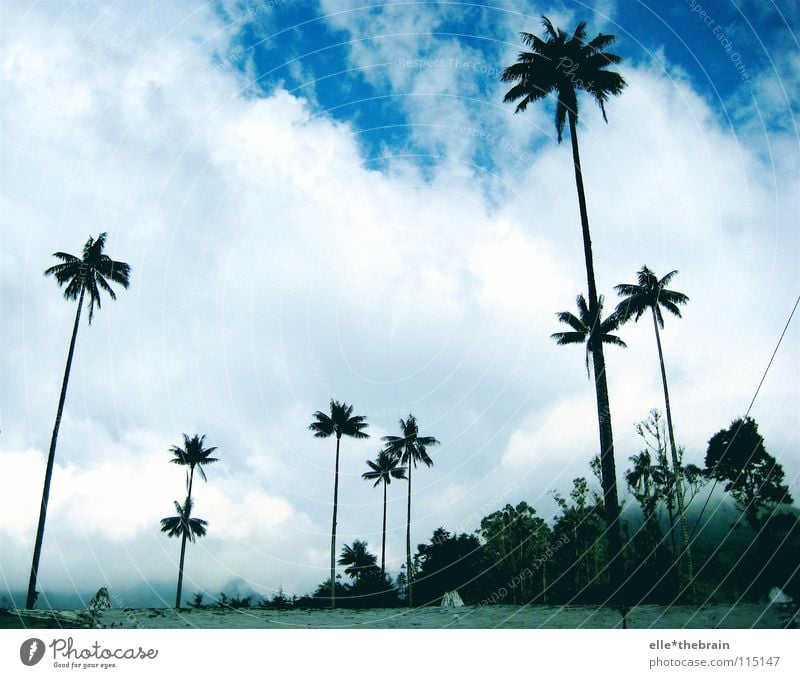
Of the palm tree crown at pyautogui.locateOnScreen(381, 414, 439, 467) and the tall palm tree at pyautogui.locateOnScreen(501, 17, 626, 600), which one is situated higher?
the tall palm tree at pyautogui.locateOnScreen(501, 17, 626, 600)

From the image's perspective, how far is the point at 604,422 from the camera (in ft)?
66.0

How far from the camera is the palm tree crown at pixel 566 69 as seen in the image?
23000mm

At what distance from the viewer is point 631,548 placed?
181 feet

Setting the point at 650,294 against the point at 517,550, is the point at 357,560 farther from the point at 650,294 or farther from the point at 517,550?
the point at 650,294

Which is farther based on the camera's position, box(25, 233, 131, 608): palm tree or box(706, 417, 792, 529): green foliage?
box(706, 417, 792, 529): green foliage

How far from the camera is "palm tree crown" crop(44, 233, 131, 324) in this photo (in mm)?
30734

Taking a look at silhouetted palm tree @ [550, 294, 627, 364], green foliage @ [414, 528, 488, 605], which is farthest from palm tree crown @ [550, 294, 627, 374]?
green foliage @ [414, 528, 488, 605]

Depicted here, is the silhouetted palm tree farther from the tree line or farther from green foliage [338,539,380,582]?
green foliage [338,539,380,582]

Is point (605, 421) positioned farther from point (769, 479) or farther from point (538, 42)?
point (769, 479)

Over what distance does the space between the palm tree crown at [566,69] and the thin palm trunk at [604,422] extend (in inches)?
53.2

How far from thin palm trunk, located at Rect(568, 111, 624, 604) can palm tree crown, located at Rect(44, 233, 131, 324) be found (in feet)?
86.0

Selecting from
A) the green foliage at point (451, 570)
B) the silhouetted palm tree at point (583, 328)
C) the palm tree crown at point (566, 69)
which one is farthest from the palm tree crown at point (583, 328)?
the green foliage at point (451, 570)
